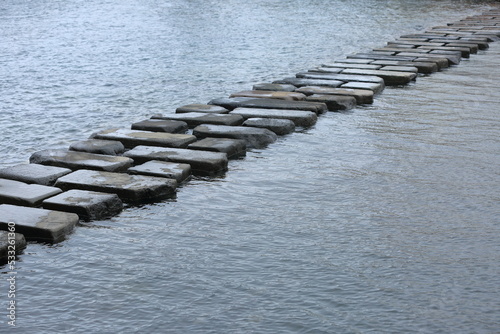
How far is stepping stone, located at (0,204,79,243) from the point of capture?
305 cm

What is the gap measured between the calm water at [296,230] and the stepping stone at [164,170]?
8 centimetres

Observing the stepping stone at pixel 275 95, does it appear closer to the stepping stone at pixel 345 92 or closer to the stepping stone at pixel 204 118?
the stepping stone at pixel 345 92

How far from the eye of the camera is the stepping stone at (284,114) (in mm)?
5328

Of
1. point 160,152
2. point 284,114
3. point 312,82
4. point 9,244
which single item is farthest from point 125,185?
point 312,82

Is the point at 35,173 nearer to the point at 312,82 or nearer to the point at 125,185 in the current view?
the point at 125,185

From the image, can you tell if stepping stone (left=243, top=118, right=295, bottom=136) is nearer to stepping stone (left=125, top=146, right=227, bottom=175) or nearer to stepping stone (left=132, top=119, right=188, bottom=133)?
stepping stone (left=132, top=119, right=188, bottom=133)

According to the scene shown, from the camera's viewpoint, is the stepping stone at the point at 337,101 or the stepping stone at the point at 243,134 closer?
the stepping stone at the point at 243,134

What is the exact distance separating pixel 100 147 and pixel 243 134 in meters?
0.90

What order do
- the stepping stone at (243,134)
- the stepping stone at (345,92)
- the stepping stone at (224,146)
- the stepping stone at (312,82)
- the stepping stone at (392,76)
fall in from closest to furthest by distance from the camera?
the stepping stone at (224,146)
the stepping stone at (243,134)
the stepping stone at (345,92)
the stepping stone at (312,82)
the stepping stone at (392,76)

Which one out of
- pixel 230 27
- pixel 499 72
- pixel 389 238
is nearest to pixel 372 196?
pixel 389 238

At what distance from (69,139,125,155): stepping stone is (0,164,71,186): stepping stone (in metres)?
0.48

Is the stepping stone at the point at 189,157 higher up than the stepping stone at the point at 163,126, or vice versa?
the stepping stone at the point at 163,126

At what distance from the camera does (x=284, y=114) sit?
5.45 m

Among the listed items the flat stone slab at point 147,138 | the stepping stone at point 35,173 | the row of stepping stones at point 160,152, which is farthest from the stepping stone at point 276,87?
the stepping stone at point 35,173
